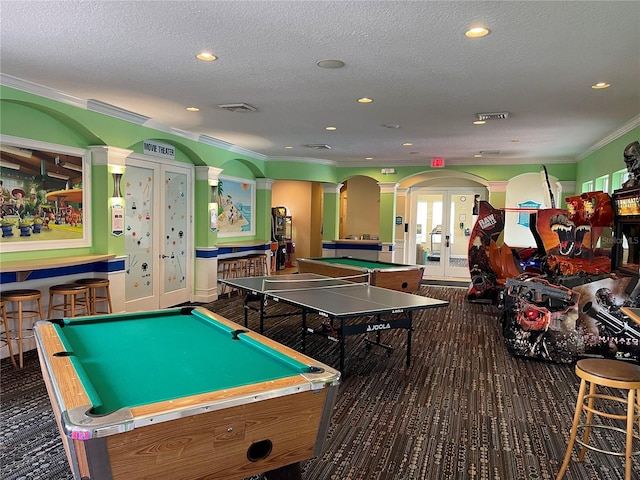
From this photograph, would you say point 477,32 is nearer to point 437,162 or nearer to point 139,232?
point 139,232

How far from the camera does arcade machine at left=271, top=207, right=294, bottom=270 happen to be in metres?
12.7

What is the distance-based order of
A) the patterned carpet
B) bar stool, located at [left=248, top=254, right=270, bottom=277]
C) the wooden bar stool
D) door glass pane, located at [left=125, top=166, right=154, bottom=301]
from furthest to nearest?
bar stool, located at [left=248, top=254, right=270, bottom=277] → the wooden bar stool → door glass pane, located at [left=125, top=166, right=154, bottom=301] → the patterned carpet

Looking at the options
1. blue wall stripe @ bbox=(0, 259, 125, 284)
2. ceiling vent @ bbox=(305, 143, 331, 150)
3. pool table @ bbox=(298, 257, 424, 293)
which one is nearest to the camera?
blue wall stripe @ bbox=(0, 259, 125, 284)

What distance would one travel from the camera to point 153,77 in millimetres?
4414

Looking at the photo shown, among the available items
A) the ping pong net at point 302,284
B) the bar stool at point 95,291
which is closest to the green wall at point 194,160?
the bar stool at point 95,291

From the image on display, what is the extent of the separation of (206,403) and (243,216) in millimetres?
8268

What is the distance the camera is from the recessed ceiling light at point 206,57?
12.4ft

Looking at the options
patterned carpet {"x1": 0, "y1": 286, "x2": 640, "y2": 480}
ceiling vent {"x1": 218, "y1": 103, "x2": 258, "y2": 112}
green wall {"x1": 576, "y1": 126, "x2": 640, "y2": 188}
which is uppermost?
ceiling vent {"x1": 218, "y1": 103, "x2": 258, "y2": 112}

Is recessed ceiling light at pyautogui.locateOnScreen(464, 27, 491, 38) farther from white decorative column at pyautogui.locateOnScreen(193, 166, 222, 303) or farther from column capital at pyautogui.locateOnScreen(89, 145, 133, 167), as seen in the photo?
white decorative column at pyautogui.locateOnScreen(193, 166, 222, 303)

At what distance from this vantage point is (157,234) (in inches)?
291

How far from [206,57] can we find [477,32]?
2.15m

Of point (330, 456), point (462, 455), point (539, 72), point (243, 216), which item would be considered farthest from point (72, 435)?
point (243, 216)

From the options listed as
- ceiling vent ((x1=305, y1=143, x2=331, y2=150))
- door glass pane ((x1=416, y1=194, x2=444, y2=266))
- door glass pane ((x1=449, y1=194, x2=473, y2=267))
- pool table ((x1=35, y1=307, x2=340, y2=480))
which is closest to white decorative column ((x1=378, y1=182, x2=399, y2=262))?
door glass pane ((x1=416, y1=194, x2=444, y2=266))

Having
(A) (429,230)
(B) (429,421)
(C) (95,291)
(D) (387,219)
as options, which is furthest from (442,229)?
(B) (429,421)
